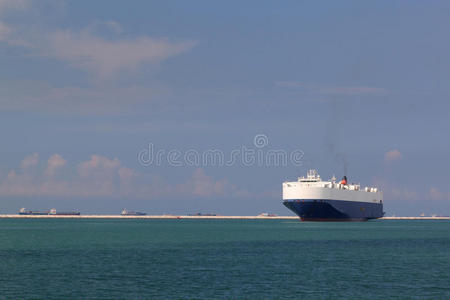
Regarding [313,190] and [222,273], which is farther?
[313,190]

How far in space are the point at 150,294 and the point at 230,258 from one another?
25075mm

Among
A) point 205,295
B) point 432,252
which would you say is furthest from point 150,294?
point 432,252

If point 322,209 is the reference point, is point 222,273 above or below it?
below

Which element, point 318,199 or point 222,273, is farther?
point 318,199

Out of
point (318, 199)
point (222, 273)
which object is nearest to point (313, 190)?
point (318, 199)

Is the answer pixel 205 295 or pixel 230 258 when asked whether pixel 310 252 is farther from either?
pixel 205 295

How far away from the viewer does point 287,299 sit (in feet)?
129

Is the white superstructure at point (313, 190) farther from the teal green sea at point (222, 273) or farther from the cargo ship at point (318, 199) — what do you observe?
the teal green sea at point (222, 273)

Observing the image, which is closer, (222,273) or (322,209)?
(222,273)

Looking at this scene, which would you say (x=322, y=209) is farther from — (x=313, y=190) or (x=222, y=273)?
(x=222, y=273)

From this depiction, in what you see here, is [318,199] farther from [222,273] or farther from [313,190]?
[222,273]

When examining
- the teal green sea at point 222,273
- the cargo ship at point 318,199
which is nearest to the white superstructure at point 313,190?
the cargo ship at point 318,199

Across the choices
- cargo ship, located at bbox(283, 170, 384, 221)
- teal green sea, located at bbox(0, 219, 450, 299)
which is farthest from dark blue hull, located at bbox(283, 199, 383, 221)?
teal green sea, located at bbox(0, 219, 450, 299)

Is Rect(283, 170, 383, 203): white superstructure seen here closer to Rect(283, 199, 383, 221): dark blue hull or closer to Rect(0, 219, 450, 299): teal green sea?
Rect(283, 199, 383, 221): dark blue hull
